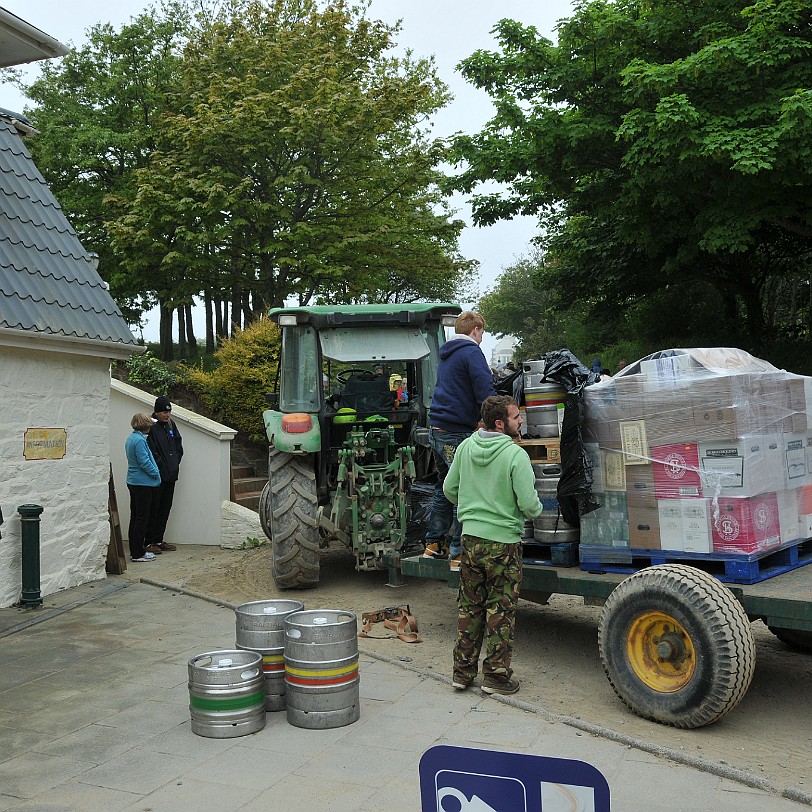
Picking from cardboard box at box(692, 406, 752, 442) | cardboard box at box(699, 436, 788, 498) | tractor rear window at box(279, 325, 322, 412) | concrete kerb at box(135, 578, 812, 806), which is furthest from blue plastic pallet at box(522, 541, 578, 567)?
tractor rear window at box(279, 325, 322, 412)

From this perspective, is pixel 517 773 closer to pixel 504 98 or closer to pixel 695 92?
pixel 695 92

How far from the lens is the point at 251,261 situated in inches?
800

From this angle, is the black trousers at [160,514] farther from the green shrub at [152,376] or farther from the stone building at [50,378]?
the green shrub at [152,376]

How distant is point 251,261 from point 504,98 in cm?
778

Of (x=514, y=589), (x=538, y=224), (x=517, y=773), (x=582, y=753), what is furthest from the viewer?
(x=538, y=224)

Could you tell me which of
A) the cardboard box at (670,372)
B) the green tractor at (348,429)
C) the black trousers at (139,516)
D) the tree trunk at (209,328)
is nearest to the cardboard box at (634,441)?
the cardboard box at (670,372)

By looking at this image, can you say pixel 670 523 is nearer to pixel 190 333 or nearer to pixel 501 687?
pixel 501 687

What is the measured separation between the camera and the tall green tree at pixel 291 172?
1875cm

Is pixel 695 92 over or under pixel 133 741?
over

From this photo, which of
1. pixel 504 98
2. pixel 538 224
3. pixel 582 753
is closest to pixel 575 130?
pixel 504 98

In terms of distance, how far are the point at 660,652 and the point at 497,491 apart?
130 centimetres

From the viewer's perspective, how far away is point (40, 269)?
343 inches

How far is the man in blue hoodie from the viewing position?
250 inches

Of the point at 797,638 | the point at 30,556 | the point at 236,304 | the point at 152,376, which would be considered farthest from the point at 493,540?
the point at 236,304
